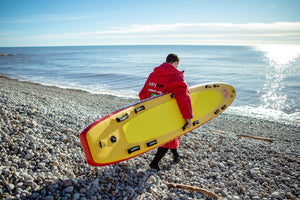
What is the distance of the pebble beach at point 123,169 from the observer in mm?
3088

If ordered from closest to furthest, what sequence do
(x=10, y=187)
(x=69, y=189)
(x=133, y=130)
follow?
(x=10, y=187) < (x=69, y=189) < (x=133, y=130)

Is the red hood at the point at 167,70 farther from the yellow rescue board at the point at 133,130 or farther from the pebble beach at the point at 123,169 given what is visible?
the pebble beach at the point at 123,169

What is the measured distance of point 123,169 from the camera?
3867 mm

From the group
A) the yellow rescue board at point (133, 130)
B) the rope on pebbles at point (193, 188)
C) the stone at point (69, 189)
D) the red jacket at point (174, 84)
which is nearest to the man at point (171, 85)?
the red jacket at point (174, 84)

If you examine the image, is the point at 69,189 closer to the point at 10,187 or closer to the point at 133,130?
the point at 10,187

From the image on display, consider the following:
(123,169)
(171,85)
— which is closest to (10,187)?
(123,169)

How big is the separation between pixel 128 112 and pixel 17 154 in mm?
2237

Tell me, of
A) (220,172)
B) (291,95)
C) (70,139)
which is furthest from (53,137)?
(291,95)

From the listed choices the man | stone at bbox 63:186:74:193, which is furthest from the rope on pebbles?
stone at bbox 63:186:74:193

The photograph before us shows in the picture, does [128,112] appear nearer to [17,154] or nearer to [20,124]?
[17,154]

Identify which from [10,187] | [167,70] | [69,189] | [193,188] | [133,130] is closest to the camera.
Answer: [10,187]

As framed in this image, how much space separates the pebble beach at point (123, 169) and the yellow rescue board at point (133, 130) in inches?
19.0

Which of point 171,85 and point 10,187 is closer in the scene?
point 10,187

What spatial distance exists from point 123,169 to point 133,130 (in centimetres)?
80
